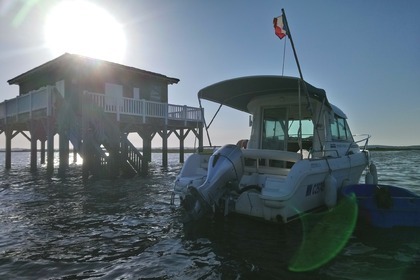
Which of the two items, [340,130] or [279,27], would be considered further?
[340,130]

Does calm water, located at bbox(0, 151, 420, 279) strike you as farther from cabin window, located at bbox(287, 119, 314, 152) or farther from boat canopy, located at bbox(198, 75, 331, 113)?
cabin window, located at bbox(287, 119, 314, 152)

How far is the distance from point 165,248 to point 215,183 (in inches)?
57.0

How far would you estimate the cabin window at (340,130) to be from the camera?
8.94 m

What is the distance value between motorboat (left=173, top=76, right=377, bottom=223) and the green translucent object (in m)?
0.31

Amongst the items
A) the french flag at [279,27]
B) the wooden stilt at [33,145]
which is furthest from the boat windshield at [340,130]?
the wooden stilt at [33,145]

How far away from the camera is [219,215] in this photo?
6488mm

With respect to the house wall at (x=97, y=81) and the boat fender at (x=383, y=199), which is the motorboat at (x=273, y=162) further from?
the house wall at (x=97, y=81)

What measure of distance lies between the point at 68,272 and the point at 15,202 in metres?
6.13

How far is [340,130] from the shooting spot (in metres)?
9.68

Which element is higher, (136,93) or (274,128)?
(136,93)

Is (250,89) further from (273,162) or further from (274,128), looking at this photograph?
(273,162)

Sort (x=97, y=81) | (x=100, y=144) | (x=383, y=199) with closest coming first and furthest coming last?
(x=383, y=199) → (x=100, y=144) → (x=97, y=81)

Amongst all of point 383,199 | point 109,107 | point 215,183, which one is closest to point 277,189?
point 215,183

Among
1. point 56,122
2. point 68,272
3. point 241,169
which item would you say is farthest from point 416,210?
point 56,122
